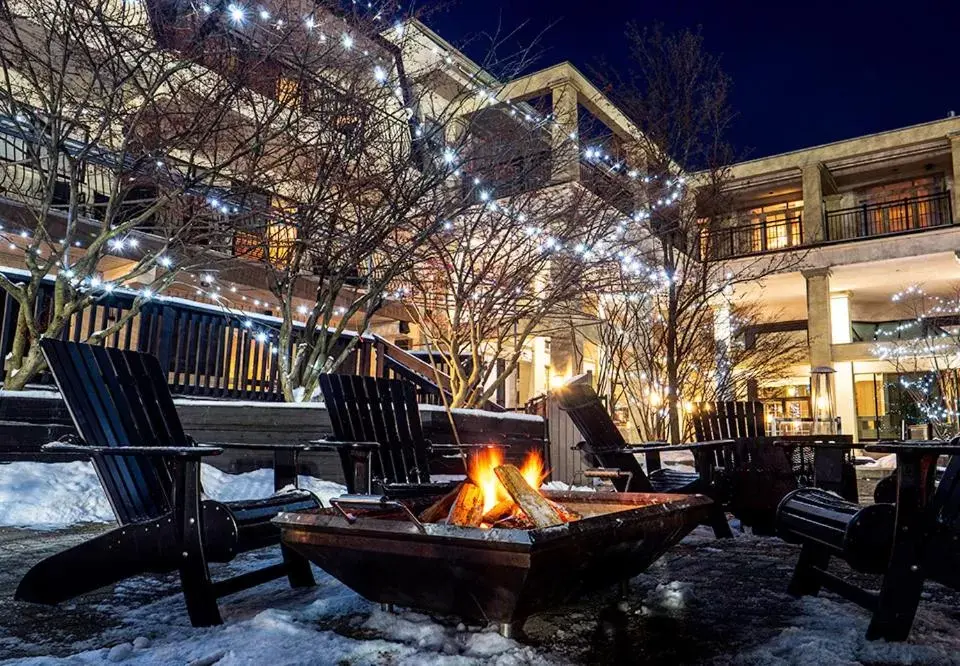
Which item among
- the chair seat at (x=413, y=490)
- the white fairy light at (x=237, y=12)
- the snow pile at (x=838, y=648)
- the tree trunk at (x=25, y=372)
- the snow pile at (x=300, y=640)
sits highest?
the white fairy light at (x=237, y=12)

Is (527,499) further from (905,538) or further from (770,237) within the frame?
(770,237)

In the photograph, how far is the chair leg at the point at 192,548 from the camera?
8.75ft

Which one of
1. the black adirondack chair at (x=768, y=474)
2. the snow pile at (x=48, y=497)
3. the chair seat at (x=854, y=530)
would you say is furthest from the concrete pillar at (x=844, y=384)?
the snow pile at (x=48, y=497)

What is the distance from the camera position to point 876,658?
2.35 metres

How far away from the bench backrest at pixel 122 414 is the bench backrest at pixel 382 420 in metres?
1.14

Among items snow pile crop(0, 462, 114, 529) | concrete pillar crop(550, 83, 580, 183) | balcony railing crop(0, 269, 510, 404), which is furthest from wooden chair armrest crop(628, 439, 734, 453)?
concrete pillar crop(550, 83, 580, 183)

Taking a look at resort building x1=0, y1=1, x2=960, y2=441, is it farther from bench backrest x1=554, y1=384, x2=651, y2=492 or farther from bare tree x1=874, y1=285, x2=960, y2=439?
bench backrest x1=554, y1=384, x2=651, y2=492

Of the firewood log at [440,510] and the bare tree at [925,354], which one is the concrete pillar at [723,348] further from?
the firewood log at [440,510]

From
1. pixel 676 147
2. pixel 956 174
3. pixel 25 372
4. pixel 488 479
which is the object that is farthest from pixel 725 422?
pixel 956 174

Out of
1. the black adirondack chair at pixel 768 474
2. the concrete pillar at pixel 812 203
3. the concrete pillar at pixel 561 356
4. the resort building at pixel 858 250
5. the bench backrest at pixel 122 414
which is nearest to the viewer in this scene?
the bench backrest at pixel 122 414

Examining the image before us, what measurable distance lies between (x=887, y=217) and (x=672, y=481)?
2604 centimetres

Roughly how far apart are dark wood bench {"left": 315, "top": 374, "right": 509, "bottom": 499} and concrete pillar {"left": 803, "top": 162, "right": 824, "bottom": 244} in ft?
77.7

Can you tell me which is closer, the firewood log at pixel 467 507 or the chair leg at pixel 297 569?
the firewood log at pixel 467 507

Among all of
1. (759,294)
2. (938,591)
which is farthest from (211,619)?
(759,294)
